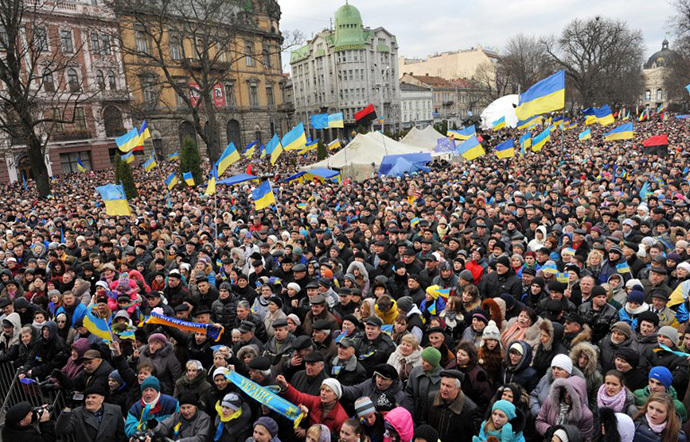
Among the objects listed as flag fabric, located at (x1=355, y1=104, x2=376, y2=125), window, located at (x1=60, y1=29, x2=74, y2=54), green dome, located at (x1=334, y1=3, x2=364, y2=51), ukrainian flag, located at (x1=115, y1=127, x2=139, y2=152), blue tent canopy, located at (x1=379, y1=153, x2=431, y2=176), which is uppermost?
green dome, located at (x1=334, y1=3, x2=364, y2=51)

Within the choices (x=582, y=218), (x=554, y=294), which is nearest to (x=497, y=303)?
(x=554, y=294)

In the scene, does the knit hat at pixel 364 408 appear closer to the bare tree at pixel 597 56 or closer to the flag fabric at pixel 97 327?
the flag fabric at pixel 97 327

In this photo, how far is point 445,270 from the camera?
6.74 metres

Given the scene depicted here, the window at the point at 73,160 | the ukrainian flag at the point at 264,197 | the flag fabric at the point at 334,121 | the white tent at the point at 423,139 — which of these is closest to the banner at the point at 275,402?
the ukrainian flag at the point at 264,197

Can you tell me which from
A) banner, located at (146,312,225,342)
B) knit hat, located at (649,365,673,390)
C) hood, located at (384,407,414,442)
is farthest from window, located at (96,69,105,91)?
knit hat, located at (649,365,673,390)

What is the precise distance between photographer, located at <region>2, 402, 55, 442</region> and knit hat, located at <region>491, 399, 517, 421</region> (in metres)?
3.61

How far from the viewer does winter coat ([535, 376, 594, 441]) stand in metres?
3.62

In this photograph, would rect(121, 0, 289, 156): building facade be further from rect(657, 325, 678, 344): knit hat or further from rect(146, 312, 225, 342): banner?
rect(657, 325, 678, 344): knit hat

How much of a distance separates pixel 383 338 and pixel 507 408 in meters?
1.63

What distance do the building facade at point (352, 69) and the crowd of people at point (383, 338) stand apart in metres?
65.1

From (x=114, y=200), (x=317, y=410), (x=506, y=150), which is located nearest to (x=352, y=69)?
(x=506, y=150)

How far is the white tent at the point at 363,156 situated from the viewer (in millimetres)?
23406

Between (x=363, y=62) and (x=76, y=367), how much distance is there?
75.3 metres

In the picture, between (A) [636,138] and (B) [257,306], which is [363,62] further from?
(B) [257,306]
